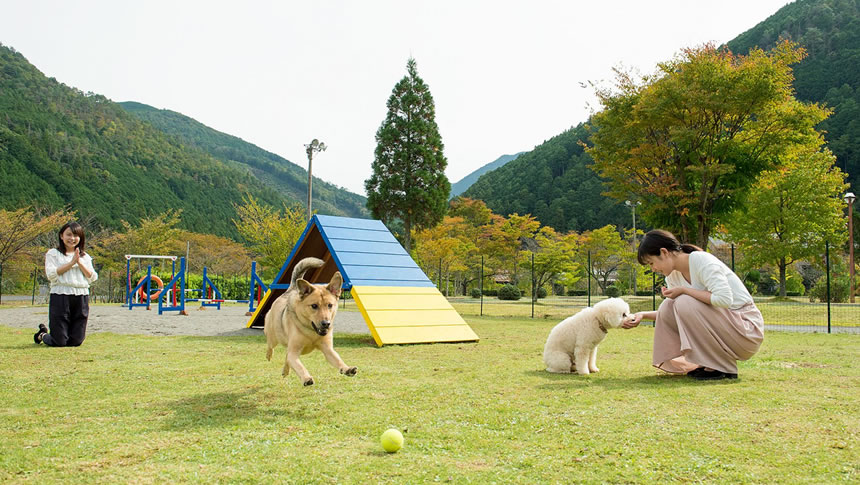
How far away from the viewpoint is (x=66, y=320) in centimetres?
802

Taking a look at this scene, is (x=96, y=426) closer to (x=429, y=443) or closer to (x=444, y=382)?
(x=429, y=443)

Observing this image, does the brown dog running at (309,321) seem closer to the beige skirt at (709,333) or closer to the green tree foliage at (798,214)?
the beige skirt at (709,333)

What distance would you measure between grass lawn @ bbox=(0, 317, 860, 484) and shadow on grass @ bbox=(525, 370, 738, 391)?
0.03 metres

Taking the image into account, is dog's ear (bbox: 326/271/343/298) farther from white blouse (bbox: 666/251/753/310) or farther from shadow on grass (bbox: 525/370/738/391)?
white blouse (bbox: 666/251/753/310)

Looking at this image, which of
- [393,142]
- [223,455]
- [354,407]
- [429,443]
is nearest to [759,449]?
[429,443]

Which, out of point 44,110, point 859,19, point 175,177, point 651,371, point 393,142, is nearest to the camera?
point 651,371

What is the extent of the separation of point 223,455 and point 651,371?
4696 millimetres

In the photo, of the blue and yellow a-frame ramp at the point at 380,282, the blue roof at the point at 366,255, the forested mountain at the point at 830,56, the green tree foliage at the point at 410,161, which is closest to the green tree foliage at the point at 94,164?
the green tree foliage at the point at 410,161

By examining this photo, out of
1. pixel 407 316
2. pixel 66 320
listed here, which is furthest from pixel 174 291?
pixel 407 316

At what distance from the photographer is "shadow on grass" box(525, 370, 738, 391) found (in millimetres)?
5023

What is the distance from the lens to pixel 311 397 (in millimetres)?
4527

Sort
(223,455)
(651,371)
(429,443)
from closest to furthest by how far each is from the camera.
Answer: (223,455)
(429,443)
(651,371)

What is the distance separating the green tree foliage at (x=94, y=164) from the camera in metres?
53.6

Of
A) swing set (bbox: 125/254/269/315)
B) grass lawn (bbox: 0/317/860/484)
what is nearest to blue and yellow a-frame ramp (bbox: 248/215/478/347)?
grass lawn (bbox: 0/317/860/484)
